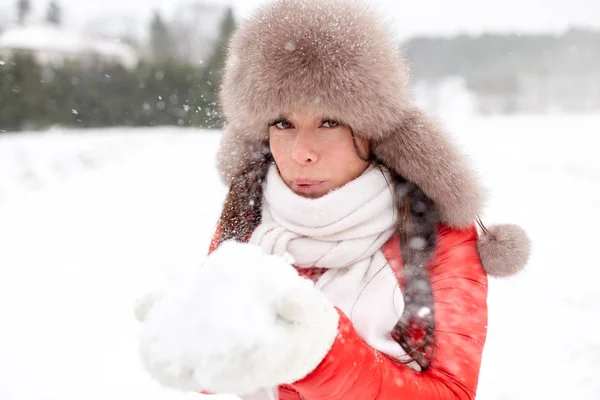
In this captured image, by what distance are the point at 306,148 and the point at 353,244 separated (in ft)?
1.03

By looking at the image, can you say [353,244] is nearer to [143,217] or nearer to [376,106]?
[376,106]

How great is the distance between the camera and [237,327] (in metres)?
0.78

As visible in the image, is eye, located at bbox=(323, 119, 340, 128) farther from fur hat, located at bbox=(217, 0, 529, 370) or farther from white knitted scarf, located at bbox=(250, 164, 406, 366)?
white knitted scarf, located at bbox=(250, 164, 406, 366)

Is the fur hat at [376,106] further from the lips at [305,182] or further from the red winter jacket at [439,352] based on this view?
the lips at [305,182]

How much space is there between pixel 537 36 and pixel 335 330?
39.6 m

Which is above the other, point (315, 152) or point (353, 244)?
point (315, 152)

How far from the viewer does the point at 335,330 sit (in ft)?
3.09

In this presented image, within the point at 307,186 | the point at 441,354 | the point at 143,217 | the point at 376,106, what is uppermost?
the point at 376,106

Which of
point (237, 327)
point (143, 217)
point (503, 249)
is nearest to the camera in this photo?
point (237, 327)

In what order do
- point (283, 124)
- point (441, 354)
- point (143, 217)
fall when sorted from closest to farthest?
1. point (441, 354)
2. point (283, 124)
3. point (143, 217)

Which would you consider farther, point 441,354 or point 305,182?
point 305,182

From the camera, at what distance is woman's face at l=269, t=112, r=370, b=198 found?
1.36 meters

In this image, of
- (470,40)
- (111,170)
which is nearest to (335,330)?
(111,170)

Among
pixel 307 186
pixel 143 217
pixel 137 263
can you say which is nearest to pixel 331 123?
pixel 307 186
